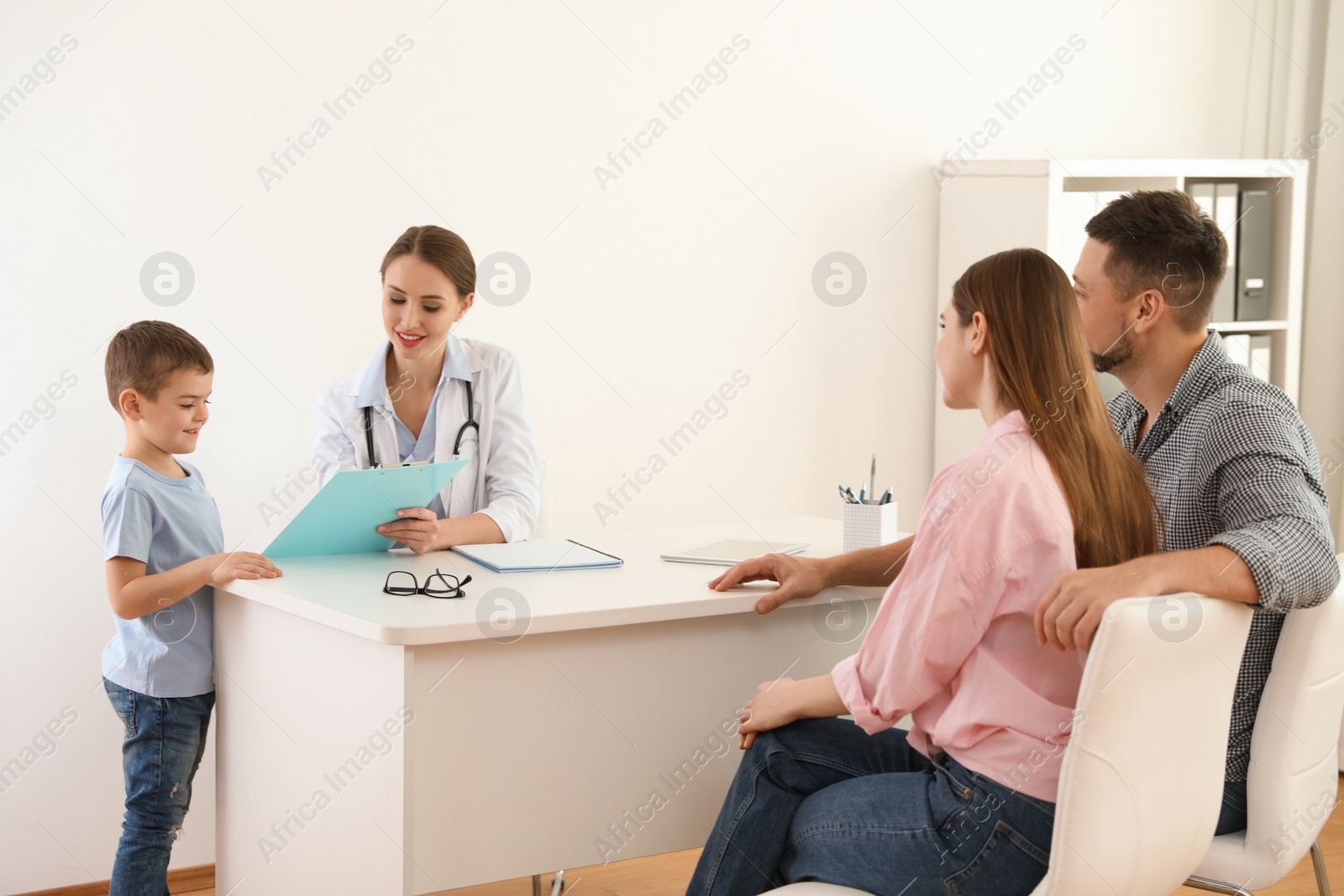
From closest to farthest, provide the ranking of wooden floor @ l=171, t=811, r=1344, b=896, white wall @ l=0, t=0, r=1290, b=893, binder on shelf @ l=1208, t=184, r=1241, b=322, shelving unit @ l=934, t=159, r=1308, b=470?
white wall @ l=0, t=0, r=1290, b=893 < wooden floor @ l=171, t=811, r=1344, b=896 < shelving unit @ l=934, t=159, r=1308, b=470 < binder on shelf @ l=1208, t=184, r=1241, b=322

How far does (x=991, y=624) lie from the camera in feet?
4.93

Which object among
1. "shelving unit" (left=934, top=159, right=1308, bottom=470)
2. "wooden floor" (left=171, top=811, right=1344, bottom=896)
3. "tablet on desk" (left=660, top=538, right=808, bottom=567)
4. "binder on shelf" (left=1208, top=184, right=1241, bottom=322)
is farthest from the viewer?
"binder on shelf" (left=1208, top=184, right=1241, bottom=322)

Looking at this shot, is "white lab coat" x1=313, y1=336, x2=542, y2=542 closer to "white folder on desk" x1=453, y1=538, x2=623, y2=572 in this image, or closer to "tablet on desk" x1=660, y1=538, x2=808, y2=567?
"white folder on desk" x1=453, y1=538, x2=623, y2=572

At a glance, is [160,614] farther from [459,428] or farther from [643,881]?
[643,881]

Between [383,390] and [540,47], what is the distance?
Answer: 127cm

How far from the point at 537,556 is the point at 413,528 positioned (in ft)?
0.76

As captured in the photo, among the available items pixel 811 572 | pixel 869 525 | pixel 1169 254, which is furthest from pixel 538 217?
pixel 1169 254

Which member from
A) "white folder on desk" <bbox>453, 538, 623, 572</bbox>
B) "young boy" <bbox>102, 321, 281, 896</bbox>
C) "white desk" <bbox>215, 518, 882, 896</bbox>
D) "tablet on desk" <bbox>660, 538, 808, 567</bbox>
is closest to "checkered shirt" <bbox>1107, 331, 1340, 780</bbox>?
"white desk" <bbox>215, 518, 882, 896</bbox>

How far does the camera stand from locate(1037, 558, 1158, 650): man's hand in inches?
54.4

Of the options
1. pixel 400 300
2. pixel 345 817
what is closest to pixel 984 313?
pixel 345 817

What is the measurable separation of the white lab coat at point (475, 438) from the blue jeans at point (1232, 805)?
1358mm

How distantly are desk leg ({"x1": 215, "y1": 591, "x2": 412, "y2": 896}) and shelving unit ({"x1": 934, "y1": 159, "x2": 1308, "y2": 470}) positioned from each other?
7.96 feet

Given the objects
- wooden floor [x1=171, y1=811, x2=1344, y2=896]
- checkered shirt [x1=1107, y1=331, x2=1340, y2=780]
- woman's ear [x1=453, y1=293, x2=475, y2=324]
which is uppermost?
woman's ear [x1=453, y1=293, x2=475, y2=324]

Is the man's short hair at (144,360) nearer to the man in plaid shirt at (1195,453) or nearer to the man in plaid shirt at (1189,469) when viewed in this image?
the man in plaid shirt at (1189,469)
